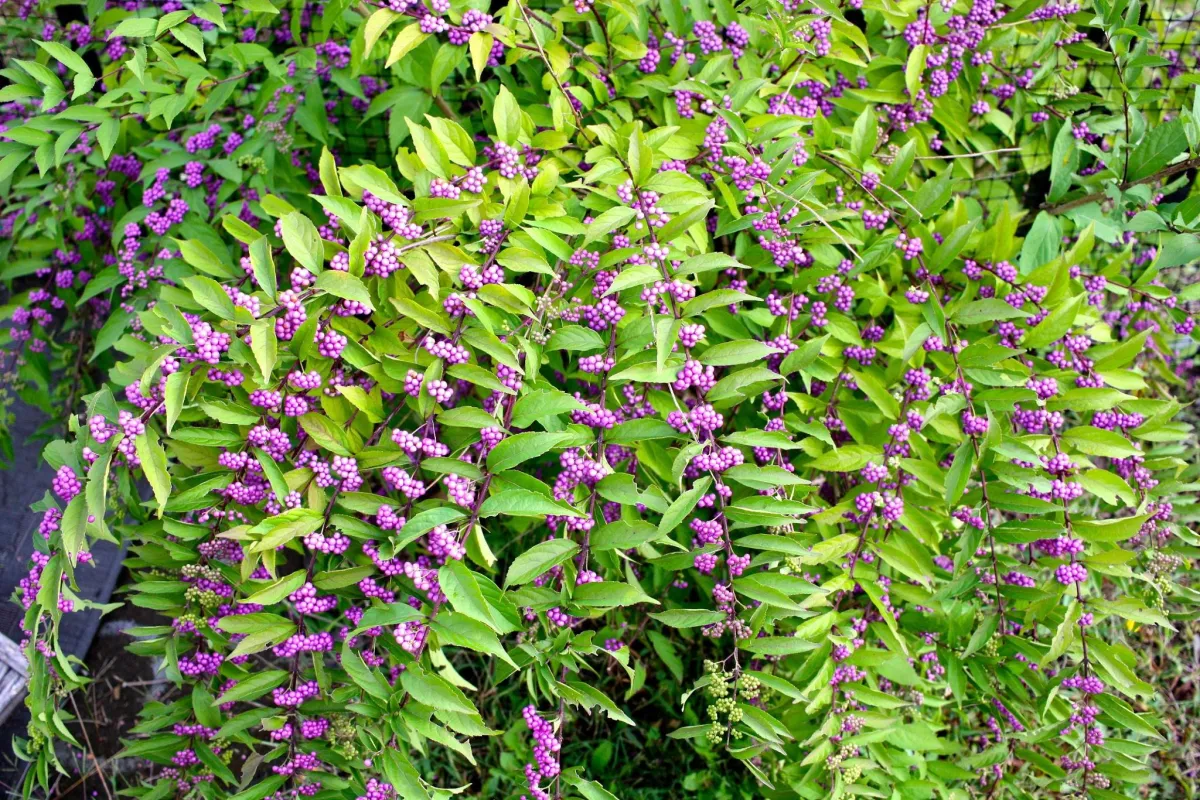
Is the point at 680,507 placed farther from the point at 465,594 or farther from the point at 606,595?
the point at 465,594

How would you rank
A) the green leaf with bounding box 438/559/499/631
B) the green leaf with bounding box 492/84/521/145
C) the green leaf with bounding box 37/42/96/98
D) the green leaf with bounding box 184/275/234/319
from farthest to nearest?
the green leaf with bounding box 37/42/96/98
the green leaf with bounding box 492/84/521/145
the green leaf with bounding box 184/275/234/319
the green leaf with bounding box 438/559/499/631

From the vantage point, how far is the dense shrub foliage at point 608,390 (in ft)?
5.42

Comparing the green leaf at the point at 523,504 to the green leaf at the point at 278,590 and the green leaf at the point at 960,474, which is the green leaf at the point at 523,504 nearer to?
the green leaf at the point at 278,590

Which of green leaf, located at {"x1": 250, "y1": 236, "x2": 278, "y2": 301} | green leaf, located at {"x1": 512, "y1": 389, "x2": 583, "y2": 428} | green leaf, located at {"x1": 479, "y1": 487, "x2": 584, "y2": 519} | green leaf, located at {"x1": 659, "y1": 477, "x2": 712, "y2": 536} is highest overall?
green leaf, located at {"x1": 250, "y1": 236, "x2": 278, "y2": 301}

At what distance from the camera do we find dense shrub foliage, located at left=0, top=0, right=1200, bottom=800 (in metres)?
1.65

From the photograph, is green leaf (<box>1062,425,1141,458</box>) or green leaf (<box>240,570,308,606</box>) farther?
green leaf (<box>1062,425,1141,458</box>)

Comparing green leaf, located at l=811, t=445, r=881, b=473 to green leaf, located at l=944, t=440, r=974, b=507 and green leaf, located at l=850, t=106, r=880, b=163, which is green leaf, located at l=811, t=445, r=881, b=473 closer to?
green leaf, located at l=944, t=440, r=974, b=507

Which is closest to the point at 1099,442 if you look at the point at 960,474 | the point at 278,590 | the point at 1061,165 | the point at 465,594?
the point at 960,474

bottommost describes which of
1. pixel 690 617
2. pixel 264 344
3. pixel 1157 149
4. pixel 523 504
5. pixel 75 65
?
pixel 690 617

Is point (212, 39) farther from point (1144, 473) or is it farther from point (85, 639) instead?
point (1144, 473)

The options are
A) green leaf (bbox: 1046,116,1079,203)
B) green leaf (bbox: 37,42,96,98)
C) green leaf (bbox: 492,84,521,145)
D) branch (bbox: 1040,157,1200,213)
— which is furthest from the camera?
green leaf (bbox: 1046,116,1079,203)

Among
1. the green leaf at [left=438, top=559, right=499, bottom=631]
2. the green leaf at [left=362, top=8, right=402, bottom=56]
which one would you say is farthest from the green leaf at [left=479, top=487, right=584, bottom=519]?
the green leaf at [left=362, top=8, right=402, bottom=56]

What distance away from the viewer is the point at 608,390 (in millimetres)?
1910

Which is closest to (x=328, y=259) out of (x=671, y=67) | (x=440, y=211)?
(x=440, y=211)
